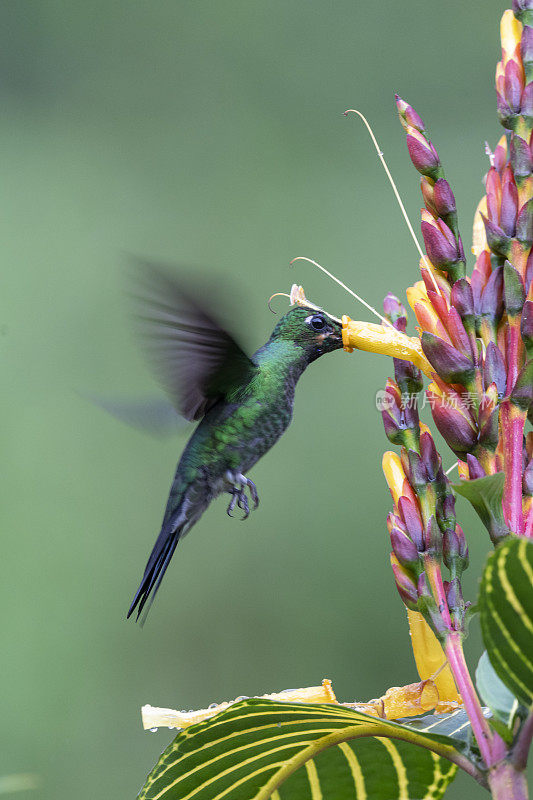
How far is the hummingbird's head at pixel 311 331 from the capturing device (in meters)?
1.71

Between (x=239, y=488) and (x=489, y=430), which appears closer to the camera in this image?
(x=489, y=430)

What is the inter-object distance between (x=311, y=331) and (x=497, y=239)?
2.09 ft

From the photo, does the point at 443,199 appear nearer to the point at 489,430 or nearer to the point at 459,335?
the point at 459,335

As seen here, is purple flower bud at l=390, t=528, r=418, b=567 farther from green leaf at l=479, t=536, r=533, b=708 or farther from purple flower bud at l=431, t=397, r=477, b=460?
green leaf at l=479, t=536, r=533, b=708

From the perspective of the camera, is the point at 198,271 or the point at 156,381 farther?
the point at 156,381

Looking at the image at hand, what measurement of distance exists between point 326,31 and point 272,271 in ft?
5.40

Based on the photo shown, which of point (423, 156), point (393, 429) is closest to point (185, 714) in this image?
point (393, 429)

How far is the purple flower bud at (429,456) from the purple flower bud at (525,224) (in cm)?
28

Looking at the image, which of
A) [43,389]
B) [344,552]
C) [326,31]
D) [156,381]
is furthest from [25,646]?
[326,31]

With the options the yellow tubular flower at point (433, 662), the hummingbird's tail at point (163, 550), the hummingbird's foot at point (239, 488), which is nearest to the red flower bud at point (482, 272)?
the yellow tubular flower at point (433, 662)

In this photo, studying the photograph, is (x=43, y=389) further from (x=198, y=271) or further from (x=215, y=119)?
(x=198, y=271)

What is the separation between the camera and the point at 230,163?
4926 mm

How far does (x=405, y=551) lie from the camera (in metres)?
1.11

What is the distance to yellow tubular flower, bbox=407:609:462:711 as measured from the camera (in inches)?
46.3
